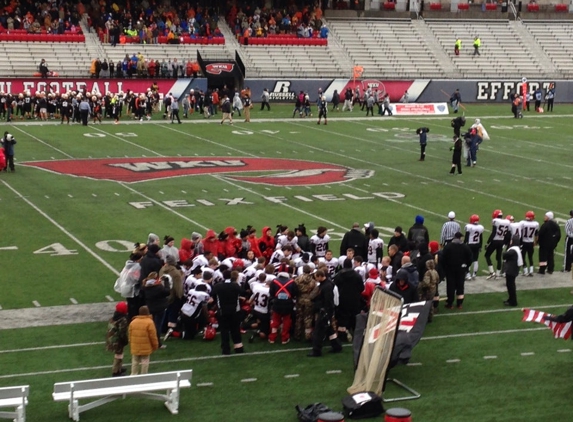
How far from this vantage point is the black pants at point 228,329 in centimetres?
1532

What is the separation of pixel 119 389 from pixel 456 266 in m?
7.24

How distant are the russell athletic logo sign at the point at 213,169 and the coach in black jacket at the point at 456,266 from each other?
13.2 metres

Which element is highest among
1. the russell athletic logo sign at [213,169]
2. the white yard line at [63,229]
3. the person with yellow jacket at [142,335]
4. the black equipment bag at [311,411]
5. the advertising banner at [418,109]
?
the advertising banner at [418,109]

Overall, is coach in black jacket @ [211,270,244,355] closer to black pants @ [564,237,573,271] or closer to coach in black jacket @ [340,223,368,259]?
coach in black jacket @ [340,223,368,259]

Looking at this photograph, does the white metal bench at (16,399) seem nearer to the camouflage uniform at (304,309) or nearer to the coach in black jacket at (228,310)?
the coach in black jacket at (228,310)

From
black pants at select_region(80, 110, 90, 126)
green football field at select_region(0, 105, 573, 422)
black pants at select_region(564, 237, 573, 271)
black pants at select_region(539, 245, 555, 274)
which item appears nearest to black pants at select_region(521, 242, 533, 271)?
black pants at select_region(539, 245, 555, 274)

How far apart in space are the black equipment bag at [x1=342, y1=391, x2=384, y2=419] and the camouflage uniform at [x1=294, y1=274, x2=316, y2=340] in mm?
2809

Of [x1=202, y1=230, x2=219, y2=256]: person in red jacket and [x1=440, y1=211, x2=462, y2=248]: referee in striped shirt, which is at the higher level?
[x1=440, y1=211, x2=462, y2=248]: referee in striped shirt

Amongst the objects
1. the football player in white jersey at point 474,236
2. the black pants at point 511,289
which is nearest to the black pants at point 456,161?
the football player in white jersey at point 474,236

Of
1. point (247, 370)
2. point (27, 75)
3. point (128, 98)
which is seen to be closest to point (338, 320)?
point (247, 370)

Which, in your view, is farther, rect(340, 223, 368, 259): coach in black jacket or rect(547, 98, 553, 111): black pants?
rect(547, 98, 553, 111): black pants

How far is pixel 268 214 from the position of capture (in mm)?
26500

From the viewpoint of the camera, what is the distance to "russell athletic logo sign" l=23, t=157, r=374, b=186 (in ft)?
105

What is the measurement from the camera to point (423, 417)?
13.0m
